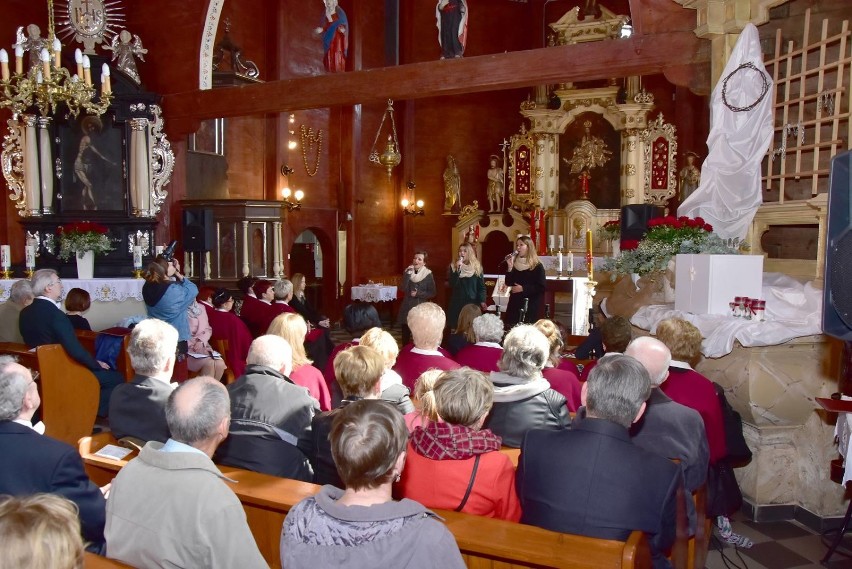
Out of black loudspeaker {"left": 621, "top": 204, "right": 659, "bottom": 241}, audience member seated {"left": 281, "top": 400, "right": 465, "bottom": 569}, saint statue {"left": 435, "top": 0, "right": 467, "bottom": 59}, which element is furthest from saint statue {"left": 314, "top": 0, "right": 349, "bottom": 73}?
audience member seated {"left": 281, "top": 400, "right": 465, "bottom": 569}

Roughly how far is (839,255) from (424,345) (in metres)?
2.27

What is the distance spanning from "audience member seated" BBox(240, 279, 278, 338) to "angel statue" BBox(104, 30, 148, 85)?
17.4ft

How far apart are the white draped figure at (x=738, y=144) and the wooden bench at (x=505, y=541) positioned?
5.12m

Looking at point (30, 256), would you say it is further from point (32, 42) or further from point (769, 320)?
point (769, 320)

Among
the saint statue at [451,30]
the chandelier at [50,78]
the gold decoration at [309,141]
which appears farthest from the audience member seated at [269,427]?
the gold decoration at [309,141]

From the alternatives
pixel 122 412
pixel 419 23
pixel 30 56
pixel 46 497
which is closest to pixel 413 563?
pixel 46 497

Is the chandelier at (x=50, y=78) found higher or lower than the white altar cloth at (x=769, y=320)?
higher

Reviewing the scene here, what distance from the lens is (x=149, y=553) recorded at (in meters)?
2.13

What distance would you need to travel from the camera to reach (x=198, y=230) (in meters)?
10.3

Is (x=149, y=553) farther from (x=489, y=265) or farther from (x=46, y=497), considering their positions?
(x=489, y=265)

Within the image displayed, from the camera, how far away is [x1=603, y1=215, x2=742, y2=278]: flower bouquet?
6023 mm

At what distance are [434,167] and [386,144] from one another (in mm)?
1247

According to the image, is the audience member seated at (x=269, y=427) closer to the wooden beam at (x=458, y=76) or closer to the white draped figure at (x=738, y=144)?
the white draped figure at (x=738, y=144)

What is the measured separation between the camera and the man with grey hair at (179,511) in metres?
2.06
